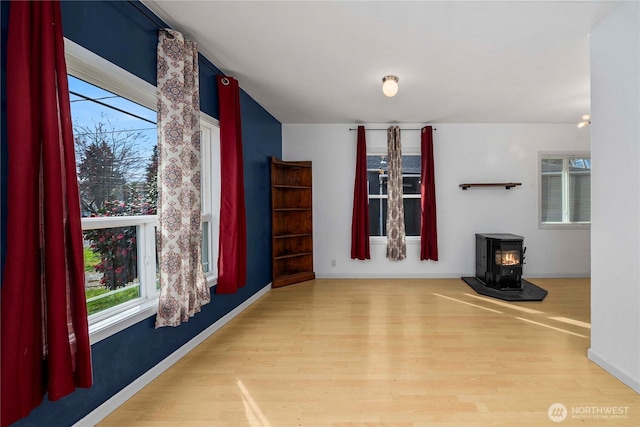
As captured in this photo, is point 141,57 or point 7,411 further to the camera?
point 141,57

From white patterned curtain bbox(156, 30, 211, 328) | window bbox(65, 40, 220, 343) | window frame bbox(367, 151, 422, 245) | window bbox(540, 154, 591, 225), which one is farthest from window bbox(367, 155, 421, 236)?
window bbox(65, 40, 220, 343)

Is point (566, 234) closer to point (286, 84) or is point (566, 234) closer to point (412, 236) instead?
point (412, 236)

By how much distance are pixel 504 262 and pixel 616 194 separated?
2.41 m

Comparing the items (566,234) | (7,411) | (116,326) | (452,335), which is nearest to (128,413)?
(116,326)

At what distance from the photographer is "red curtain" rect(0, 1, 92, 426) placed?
1170mm

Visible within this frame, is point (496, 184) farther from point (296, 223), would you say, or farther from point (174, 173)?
point (174, 173)

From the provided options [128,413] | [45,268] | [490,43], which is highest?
[490,43]

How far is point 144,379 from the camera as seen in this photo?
2.00 meters

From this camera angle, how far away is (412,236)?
5.10m

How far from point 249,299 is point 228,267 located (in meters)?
1.07

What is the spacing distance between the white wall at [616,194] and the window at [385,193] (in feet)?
9.51

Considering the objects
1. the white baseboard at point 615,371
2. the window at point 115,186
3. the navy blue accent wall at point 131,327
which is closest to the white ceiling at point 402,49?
the navy blue accent wall at point 131,327

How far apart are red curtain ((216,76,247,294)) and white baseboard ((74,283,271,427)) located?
16.4 inches

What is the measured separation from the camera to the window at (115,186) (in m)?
1.69
